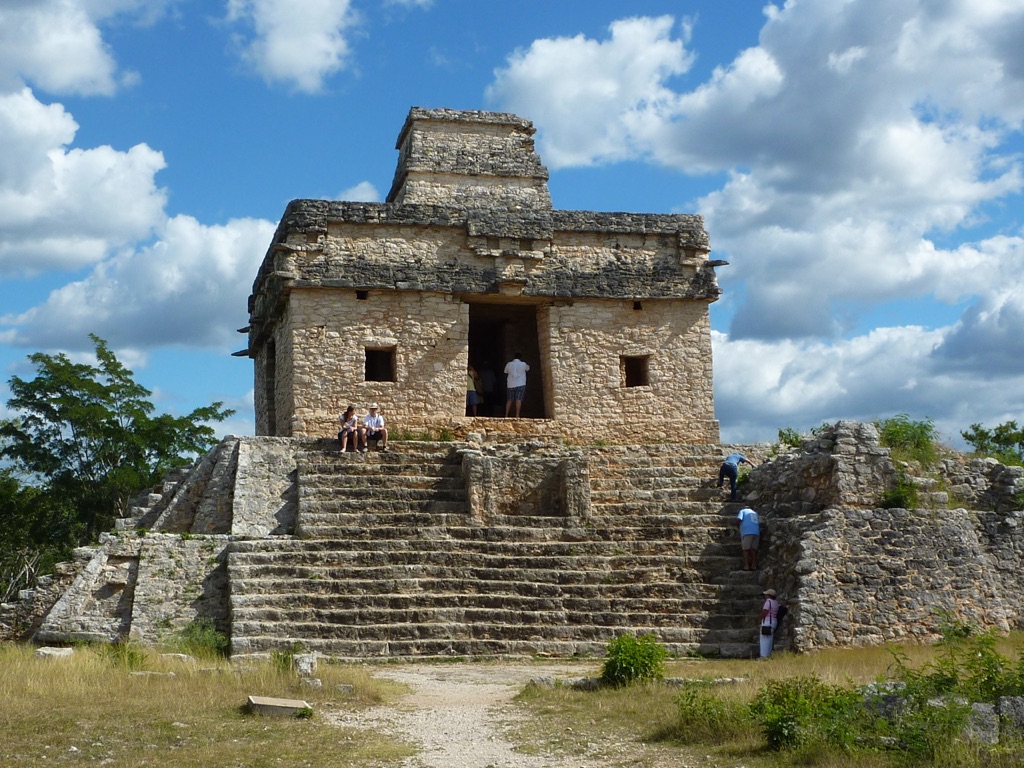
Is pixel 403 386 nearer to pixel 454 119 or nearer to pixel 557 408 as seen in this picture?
pixel 557 408

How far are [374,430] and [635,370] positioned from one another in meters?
5.11

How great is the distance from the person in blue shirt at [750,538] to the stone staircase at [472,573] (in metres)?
0.18

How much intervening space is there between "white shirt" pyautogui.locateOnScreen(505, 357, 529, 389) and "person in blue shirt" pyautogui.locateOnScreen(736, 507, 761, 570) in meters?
5.63

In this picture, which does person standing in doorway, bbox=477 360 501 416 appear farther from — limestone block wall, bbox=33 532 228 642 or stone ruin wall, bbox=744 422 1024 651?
limestone block wall, bbox=33 532 228 642

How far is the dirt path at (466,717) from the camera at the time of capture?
314 inches

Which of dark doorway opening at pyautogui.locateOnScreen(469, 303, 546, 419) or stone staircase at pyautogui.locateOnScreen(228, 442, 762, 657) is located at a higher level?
dark doorway opening at pyautogui.locateOnScreen(469, 303, 546, 419)

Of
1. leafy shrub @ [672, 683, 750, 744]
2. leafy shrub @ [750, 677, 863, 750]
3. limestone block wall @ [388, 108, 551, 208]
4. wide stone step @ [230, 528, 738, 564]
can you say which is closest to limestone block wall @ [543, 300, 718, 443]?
limestone block wall @ [388, 108, 551, 208]

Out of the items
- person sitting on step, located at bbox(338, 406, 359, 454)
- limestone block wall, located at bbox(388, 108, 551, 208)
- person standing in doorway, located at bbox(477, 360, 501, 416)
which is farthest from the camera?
person standing in doorway, located at bbox(477, 360, 501, 416)

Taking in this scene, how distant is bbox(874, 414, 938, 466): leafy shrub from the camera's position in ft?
52.4

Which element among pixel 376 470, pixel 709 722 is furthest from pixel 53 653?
pixel 709 722

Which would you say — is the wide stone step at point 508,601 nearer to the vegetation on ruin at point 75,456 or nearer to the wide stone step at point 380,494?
the wide stone step at point 380,494

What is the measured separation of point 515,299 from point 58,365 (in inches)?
448

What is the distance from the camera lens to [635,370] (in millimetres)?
20109

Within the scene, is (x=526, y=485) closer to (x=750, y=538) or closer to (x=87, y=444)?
(x=750, y=538)
